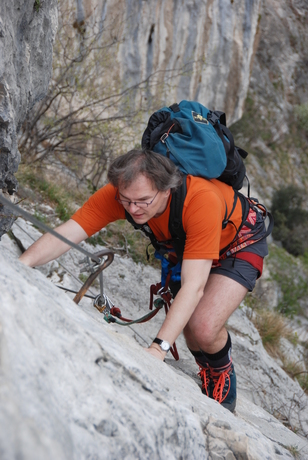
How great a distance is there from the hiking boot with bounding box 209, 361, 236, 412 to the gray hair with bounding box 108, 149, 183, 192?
4.58 feet

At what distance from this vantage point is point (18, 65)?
236 cm

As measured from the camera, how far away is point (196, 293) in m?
2.15

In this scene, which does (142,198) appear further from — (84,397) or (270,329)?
(270,329)

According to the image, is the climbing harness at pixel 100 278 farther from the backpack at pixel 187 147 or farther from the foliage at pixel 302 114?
the foliage at pixel 302 114

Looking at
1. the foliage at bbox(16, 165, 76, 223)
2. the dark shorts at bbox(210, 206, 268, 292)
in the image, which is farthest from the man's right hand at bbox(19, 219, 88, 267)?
the foliage at bbox(16, 165, 76, 223)

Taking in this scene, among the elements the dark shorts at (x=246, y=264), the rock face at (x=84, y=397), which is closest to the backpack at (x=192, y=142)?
the dark shorts at (x=246, y=264)

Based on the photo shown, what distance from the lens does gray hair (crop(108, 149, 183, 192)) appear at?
2.21 meters

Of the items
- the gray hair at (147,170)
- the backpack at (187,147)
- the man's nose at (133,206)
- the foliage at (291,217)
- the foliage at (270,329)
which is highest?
the backpack at (187,147)

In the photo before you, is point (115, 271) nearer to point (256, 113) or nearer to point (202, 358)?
point (202, 358)

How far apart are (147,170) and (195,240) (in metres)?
0.47

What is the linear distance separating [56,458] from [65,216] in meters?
4.24

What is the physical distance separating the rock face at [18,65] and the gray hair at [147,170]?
0.61 m

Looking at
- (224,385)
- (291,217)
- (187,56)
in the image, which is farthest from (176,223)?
(291,217)

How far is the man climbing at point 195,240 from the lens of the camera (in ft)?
7.23
